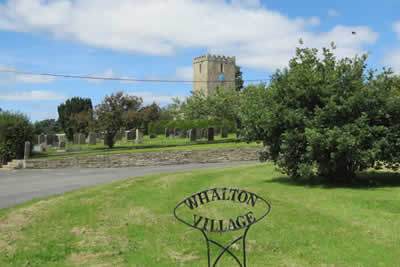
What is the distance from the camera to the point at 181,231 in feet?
26.3

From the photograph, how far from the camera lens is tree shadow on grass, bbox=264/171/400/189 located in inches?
464

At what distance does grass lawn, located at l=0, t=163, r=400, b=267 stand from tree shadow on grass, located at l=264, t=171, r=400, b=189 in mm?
174

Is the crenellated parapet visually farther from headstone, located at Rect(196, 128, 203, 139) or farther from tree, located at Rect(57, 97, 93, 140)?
headstone, located at Rect(196, 128, 203, 139)

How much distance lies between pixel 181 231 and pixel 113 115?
23190 millimetres

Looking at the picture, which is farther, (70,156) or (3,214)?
(70,156)

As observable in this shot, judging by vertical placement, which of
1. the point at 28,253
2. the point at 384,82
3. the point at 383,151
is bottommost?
the point at 28,253

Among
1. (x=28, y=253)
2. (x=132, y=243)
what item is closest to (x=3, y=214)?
(x=28, y=253)

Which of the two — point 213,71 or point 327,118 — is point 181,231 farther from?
point 213,71

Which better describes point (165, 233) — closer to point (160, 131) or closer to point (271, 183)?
point (271, 183)

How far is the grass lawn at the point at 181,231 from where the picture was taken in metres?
6.57

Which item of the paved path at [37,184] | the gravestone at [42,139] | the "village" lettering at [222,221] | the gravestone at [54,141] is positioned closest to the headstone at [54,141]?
the gravestone at [54,141]

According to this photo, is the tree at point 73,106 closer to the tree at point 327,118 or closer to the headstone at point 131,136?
the headstone at point 131,136

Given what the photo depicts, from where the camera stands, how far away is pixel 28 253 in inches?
278

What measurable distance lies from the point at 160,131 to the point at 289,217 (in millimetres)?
38487
